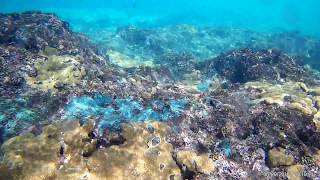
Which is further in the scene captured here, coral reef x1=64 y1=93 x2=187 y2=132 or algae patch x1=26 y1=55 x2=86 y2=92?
algae patch x1=26 y1=55 x2=86 y2=92

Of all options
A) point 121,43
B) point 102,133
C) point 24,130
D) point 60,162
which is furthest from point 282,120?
point 121,43

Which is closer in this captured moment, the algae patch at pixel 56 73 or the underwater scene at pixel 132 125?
the underwater scene at pixel 132 125

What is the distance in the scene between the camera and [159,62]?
19438 millimetres

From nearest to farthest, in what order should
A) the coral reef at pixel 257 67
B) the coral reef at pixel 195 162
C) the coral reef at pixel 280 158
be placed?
the coral reef at pixel 195 162
the coral reef at pixel 280 158
the coral reef at pixel 257 67

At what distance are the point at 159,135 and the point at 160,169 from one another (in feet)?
3.27

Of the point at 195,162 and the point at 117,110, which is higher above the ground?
the point at 117,110

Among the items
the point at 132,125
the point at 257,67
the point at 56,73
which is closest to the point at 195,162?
the point at 132,125

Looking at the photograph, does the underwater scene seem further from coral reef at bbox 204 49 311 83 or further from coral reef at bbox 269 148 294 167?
coral reef at bbox 204 49 311 83

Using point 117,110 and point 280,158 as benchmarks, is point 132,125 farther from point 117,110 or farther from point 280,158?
point 280,158

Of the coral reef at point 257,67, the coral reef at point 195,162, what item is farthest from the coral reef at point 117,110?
the coral reef at point 257,67

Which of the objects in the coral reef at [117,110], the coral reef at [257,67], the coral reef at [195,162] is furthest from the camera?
the coral reef at [257,67]

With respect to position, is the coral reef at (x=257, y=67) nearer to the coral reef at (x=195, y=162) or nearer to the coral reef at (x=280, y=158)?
the coral reef at (x=280, y=158)

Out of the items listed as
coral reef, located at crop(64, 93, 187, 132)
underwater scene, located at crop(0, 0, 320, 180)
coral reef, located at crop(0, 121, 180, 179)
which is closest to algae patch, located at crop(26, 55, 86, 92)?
underwater scene, located at crop(0, 0, 320, 180)

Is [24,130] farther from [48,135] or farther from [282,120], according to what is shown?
[282,120]
